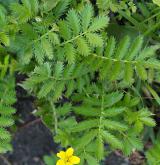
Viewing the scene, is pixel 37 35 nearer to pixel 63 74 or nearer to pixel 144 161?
pixel 63 74

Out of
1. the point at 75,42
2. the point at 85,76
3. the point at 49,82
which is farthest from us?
the point at 85,76

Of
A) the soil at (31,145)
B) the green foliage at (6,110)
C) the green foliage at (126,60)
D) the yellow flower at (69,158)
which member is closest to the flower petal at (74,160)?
the yellow flower at (69,158)

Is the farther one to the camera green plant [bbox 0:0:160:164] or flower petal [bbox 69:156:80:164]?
flower petal [bbox 69:156:80:164]

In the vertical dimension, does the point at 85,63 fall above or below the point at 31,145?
above

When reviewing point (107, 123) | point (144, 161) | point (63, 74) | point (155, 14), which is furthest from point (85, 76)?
point (144, 161)

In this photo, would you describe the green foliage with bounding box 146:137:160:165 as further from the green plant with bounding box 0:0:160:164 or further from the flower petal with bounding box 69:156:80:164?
the flower petal with bounding box 69:156:80:164

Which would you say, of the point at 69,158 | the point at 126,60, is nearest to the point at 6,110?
the point at 69,158

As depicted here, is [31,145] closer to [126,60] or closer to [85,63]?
[85,63]

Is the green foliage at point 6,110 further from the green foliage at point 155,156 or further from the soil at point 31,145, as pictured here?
the green foliage at point 155,156

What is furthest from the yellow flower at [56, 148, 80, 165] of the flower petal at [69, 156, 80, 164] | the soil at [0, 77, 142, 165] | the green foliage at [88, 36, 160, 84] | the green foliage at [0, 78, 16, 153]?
the soil at [0, 77, 142, 165]
